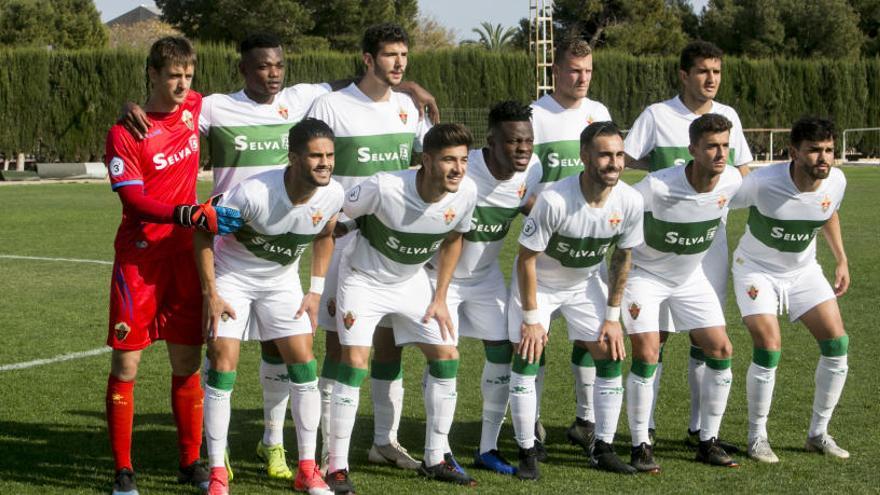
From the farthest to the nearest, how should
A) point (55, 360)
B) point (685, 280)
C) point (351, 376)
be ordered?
point (55, 360) < point (685, 280) < point (351, 376)

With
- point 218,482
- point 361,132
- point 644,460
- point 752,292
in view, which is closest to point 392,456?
point 218,482

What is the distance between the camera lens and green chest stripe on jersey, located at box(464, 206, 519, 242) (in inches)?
259

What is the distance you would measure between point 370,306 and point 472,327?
0.75 metres

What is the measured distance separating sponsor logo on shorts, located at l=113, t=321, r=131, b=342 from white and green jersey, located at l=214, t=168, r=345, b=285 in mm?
556

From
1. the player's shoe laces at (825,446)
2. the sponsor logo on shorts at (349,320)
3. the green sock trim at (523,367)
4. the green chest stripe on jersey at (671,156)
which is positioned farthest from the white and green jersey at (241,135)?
the player's shoe laces at (825,446)

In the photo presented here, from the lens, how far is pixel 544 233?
6273 millimetres

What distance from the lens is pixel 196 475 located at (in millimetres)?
6152

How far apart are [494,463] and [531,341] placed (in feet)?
2.42

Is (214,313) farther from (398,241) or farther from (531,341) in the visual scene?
(531,341)

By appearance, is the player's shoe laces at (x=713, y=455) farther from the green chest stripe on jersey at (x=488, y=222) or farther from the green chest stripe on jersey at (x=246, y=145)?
the green chest stripe on jersey at (x=246, y=145)

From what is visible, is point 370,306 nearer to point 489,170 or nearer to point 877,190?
point 489,170

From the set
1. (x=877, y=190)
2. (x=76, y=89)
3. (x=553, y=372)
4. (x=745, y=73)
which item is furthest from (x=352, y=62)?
(x=553, y=372)

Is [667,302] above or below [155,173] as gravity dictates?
below

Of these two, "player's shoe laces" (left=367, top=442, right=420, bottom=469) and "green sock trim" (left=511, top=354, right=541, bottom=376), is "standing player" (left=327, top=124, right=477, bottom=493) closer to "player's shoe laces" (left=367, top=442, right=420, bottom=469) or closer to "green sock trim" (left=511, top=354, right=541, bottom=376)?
"player's shoe laces" (left=367, top=442, right=420, bottom=469)
